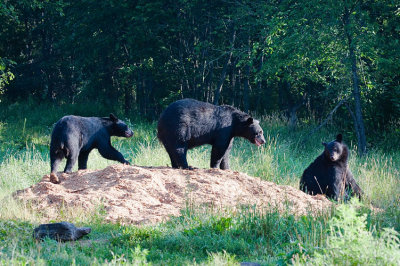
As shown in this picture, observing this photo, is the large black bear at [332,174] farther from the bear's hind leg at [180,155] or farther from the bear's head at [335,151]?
the bear's hind leg at [180,155]

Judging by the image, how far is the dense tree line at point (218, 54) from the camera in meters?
13.7

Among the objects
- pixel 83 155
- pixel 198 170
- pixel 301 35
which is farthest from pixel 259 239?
pixel 301 35

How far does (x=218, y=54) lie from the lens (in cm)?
2167

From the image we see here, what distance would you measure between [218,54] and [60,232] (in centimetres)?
1650

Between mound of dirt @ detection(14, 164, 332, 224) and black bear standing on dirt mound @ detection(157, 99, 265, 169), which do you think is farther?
black bear standing on dirt mound @ detection(157, 99, 265, 169)

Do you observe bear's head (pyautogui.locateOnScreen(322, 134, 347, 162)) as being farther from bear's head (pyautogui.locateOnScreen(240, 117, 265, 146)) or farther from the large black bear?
bear's head (pyautogui.locateOnScreen(240, 117, 265, 146))

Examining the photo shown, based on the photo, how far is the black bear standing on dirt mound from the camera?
9.13 metres

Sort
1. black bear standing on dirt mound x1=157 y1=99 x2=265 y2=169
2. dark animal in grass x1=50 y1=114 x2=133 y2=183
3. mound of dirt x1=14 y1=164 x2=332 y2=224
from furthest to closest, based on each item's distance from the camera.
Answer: dark animal in grass x1=50 y1=114 x2=133 y2=183 < black bear standing on dirt mound x1=157 y1=99 x2=265 y2=169 < mound of dirt x1=14 y1=164 x2=332 y2=224

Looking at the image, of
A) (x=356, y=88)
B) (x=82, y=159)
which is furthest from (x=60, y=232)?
(x=356, y=88)

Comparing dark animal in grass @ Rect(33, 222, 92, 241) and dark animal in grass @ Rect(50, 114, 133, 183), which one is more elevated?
dark animal in grass @ Rect(50, 114, 133, 183)

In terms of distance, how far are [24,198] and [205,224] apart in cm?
290

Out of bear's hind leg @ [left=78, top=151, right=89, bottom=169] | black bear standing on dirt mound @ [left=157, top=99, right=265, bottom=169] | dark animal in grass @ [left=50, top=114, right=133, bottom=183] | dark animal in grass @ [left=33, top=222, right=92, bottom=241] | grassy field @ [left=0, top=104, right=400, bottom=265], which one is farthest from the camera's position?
bear's hind leg @ [left=78, top=151, right=89, bottom=169]

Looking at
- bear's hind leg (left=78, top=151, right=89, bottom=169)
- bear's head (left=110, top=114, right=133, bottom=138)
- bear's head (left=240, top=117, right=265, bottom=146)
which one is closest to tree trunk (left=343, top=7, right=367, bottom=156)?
bear's head (left=240, top=117, right=265, bottom=146)

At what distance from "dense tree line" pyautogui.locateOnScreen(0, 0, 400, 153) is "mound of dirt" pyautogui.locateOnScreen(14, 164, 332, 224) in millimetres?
6291
